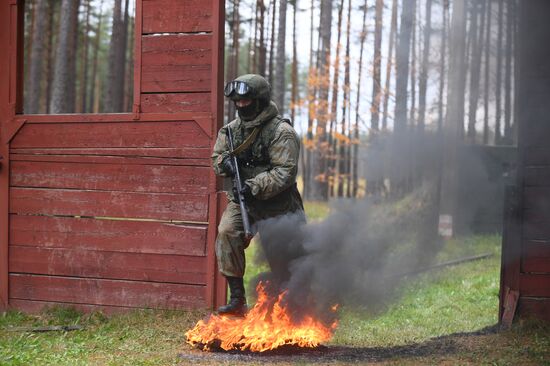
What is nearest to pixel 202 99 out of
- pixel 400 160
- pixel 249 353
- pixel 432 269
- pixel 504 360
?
pixel 249 353

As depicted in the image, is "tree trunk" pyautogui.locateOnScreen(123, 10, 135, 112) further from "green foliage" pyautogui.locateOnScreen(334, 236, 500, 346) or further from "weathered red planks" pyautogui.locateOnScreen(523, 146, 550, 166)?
"weathered red planks" pyautogui.locateOnScreen(523, 146, 550, 166)

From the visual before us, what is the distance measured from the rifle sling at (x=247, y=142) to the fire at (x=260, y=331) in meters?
1.31

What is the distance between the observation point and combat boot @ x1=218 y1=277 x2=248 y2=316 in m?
5.42

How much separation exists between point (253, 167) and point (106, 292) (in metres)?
2.44

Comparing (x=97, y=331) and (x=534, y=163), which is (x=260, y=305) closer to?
(x=97, y=331)

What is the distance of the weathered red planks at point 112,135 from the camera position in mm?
6441

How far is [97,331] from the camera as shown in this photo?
6180 mm

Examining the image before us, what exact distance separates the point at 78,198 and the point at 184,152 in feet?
4.74

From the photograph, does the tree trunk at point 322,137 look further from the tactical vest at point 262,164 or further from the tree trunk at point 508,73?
the tactical vest at point 262,164

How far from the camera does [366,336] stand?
255 inches

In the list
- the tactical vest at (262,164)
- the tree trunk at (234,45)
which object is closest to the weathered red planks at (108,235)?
the tactical vest at (262,164)

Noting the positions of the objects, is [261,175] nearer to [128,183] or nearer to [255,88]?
[255,88]

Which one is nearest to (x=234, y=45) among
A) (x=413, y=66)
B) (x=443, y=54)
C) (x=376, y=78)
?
(x=376, y=78)

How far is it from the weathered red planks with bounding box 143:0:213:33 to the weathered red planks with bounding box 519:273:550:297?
4.08m
